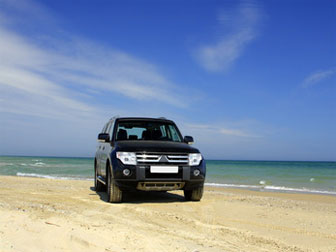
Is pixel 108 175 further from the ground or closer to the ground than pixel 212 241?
further from the ground

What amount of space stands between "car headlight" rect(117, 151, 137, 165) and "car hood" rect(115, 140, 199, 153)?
80 mm

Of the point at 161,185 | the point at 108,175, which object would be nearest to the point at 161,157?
the point at 161,185

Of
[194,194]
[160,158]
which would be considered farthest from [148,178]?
[194,194]

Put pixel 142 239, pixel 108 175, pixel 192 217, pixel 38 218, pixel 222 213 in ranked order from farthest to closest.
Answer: pixel 108 175
pixel 222 213
pixel 192 217
pixel 38 218
pixel 142 239

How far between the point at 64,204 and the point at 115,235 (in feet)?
10.1

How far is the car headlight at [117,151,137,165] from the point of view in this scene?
654cm

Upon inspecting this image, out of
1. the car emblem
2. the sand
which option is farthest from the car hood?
the sand

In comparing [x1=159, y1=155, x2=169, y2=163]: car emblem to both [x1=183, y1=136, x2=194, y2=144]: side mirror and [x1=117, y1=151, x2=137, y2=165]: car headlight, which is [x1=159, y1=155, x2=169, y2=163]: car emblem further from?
[x1=183, y1=136, x2=194, y2=144]: side mirror

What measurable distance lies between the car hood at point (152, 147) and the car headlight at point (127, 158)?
8cm

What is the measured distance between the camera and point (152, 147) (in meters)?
6.69

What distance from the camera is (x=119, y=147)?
672cm

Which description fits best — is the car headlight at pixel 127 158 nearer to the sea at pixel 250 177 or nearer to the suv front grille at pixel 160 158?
the suv front grille at pixel 160 158

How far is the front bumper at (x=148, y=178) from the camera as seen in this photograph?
6480mm

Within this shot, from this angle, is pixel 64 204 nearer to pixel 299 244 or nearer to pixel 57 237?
pixel 57 237
